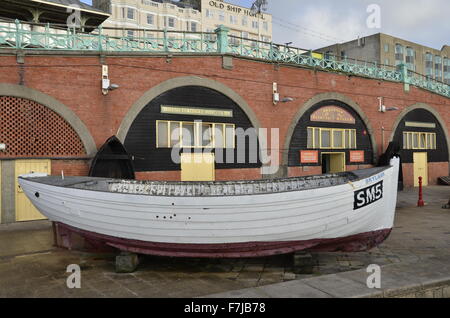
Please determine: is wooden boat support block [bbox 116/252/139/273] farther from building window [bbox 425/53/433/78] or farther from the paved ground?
building window [bbox 425/53/433/78]

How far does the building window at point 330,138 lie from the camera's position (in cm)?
2042

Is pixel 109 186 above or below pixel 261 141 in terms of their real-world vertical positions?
below

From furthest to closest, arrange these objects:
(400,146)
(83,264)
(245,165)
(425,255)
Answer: (400,146)
(245,165)
(425,255)
(83,264)

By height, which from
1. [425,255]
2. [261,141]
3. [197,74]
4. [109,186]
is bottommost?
[425,255]

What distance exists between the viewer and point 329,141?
21.4m

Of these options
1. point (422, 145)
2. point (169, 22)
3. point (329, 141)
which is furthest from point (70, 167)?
point (169, 22)

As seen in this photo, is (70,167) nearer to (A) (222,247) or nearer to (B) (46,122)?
(B) (46,122)

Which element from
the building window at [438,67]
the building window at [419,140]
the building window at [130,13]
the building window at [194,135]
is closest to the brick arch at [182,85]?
the building window at [194,135]

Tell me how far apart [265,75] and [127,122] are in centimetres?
797

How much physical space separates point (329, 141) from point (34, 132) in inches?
635

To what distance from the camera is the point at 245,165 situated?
17547 millimetres

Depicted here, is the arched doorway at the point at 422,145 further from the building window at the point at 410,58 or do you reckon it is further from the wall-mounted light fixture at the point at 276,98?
the building window at the point at 410,58
